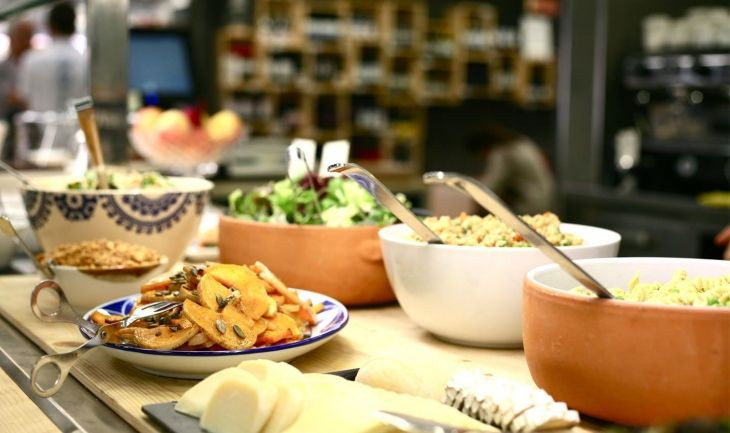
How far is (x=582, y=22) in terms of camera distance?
5543 millimetres

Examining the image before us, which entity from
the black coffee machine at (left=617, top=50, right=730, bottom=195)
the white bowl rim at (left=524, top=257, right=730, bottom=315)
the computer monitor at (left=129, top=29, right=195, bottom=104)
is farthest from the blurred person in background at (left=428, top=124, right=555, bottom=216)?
the white bowl rim at (left=524, top=257, right=730, bottom=315)

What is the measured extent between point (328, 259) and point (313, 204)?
0.43 ft

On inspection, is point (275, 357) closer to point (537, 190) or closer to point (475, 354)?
point (475, 354)

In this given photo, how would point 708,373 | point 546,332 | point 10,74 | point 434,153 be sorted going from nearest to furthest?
point 708,373
point 546,332
point 10,74
point 434,153

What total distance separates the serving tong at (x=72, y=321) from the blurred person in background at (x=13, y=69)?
8.08 meters

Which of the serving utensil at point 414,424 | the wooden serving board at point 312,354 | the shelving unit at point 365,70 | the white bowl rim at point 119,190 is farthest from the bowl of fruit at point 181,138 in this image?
the shelving unit at point 365,70

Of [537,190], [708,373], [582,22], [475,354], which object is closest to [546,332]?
[708,373]

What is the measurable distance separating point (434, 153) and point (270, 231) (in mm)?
8544

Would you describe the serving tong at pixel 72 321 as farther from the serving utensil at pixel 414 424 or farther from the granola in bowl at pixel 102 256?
the serving utensil at pixel 414 424

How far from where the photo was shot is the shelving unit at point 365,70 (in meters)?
8.36

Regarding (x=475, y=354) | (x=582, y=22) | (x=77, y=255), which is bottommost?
(x=475, y=354)

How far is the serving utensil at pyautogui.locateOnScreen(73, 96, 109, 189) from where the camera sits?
1.57 meters

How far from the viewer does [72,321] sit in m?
1.16

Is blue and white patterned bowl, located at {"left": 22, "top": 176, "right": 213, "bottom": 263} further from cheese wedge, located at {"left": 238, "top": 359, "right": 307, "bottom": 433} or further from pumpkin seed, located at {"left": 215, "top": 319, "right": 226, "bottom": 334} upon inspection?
cheese wedge, located at {"left": 238, "top": 359, "right": 307, "bottom": 433}
